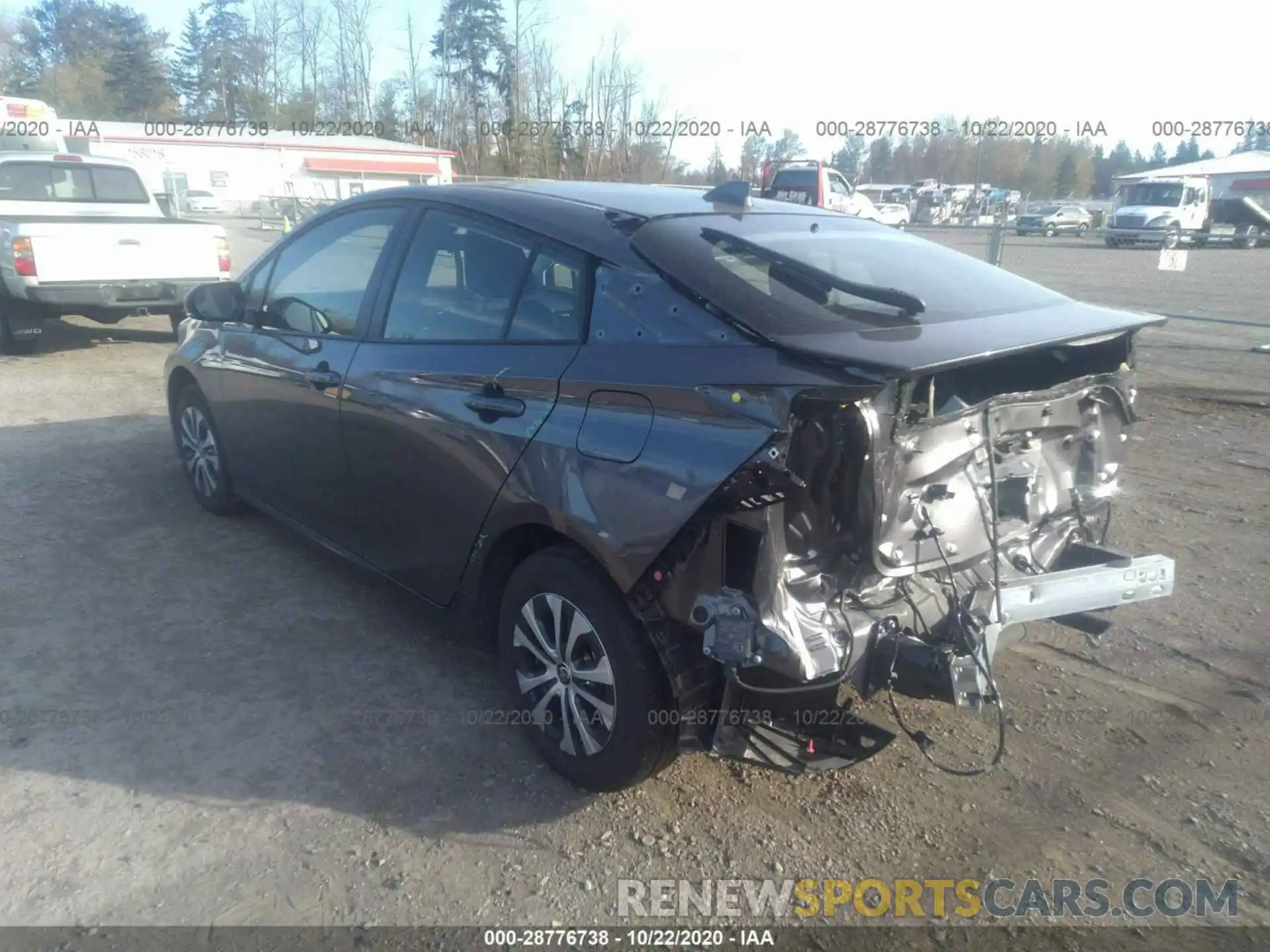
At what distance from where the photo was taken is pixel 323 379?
4.14m

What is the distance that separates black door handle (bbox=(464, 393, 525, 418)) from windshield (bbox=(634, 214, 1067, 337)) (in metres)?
0.64

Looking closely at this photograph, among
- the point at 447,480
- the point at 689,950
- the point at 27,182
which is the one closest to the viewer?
the point at 689,950

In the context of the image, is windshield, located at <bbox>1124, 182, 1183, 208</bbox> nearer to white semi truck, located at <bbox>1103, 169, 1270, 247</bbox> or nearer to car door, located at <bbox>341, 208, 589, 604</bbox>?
white semi truck, located at <bbox>1103, 169, 1270, 247</bbox>

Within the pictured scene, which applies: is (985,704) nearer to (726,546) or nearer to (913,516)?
(913,516)

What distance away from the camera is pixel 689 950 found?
2.64 metres

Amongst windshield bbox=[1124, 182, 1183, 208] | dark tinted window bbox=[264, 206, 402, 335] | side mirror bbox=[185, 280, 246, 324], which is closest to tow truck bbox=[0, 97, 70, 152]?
side mirror bbox=[185, 280, 246, 324]

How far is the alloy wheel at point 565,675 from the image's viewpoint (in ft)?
9.98

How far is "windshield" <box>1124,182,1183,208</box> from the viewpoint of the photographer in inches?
1307

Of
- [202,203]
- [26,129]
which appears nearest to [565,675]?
[26,129]

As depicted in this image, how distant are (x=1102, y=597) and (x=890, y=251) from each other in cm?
148

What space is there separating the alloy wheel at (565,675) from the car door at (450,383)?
0.41 metres

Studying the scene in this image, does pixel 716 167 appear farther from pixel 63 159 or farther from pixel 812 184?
pixel 63 159

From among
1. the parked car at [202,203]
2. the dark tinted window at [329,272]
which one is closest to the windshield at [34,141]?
the parked car at [202,203]

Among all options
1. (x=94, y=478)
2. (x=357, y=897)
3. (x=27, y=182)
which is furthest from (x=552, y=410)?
(x=27, y=182)
